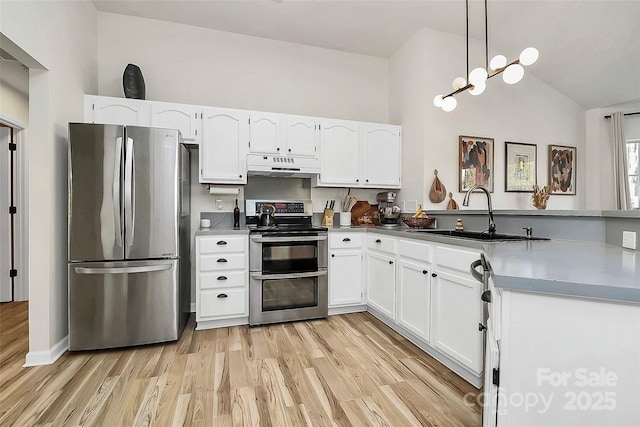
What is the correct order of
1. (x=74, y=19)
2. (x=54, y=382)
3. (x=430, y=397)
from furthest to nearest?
(x=74, y=19), (x=54, y=382), (x=430, y=397)

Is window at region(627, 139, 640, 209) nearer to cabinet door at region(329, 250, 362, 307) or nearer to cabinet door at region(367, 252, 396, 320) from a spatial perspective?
cabinet door at region(367, 252, 396, 320)

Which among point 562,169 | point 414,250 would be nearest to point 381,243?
point 414,250

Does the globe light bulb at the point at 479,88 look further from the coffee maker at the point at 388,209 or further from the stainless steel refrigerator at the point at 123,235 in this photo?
the stainless steel refrigerator at the point at 123,235

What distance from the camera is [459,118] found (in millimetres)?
3447

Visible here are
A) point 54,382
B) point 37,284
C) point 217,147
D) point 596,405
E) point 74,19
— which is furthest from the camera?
point 217,147

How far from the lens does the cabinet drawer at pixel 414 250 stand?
2266 millimetres

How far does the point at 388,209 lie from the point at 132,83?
2899mm

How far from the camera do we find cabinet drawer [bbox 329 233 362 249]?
10.3ft

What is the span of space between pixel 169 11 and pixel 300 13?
1.34 m

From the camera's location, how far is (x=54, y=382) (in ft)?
6.28

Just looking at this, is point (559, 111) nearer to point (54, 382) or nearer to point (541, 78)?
point (541, 78)

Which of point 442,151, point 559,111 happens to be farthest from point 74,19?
point 559,111

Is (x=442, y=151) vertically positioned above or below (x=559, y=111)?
below

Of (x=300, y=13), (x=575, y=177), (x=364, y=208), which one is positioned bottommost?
(x=364, y=208)
